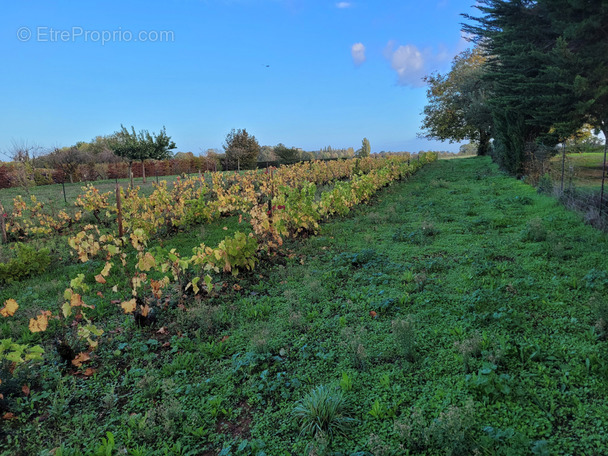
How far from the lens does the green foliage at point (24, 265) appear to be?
214 inches

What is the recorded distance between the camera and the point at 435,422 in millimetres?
A: 2131

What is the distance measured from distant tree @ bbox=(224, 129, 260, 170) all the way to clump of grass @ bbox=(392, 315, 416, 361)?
3101cm

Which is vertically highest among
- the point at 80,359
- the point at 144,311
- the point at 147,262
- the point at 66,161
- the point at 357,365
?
the point at 66,161

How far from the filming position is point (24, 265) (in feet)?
18.3

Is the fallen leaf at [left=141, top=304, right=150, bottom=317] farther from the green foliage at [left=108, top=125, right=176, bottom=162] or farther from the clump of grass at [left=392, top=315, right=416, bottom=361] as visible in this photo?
the green foliage at [left=108, top=125, right=176, bottom=162]

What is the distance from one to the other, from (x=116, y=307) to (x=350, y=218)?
597 cm

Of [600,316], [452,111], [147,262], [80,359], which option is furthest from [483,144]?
[80,359]

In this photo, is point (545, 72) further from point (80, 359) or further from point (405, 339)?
point (80, 359)

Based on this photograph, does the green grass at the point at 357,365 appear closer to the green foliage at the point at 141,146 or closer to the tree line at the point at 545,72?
the tree line at the point at 545,72

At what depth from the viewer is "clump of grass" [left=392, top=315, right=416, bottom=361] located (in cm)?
290

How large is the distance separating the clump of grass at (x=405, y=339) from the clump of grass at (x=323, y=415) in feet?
2.58

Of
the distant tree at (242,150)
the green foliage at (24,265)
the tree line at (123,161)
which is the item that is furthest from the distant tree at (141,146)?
the green foliage at (24,265)

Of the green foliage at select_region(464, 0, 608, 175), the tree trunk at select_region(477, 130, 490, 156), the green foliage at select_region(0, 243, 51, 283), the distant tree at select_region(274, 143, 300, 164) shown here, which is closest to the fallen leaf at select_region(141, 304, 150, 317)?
the green foliage at select_region(0, 243, 51, 283)

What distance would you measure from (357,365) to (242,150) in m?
31.8
